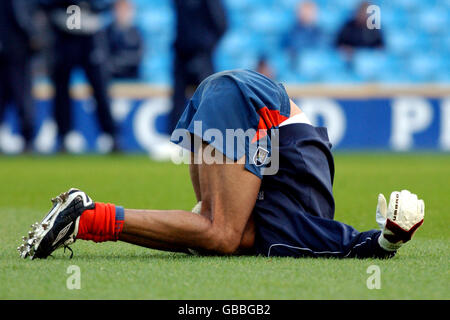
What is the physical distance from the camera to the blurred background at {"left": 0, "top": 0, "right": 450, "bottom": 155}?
36.5 ft

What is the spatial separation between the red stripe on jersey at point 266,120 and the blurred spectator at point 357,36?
33.6 ft

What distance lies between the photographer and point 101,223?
136 inches

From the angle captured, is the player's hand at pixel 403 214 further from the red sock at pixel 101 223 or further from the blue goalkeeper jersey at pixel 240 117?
the red sock at pixel 101 223

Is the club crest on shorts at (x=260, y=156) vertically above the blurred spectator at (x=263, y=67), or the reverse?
the club crest on shorts at (x=260, y=156)

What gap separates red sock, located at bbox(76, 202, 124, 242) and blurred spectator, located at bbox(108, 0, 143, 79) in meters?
10.3

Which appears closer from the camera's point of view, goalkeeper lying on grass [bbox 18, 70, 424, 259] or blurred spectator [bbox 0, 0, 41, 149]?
goalkeeper lying on grass [bbox 18, 70, 424, 259]

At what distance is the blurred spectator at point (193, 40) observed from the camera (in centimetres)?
1112

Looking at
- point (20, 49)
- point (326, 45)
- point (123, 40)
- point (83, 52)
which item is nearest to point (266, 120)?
point (83, 52)

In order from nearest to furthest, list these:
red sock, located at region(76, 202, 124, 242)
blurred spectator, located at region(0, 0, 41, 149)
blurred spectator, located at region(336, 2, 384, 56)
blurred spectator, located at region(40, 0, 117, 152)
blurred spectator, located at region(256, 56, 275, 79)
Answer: red sock, located at region(76, 202, 124, 242) < blurred spectator, located at region(40, 0, 117, 152) < blurred spectator, located at region(0, 0, 41, 149) < blurred spectator, located at region(256, 56, 275, 79) < blurred spectator, located at region(336, 2, 384, 56)

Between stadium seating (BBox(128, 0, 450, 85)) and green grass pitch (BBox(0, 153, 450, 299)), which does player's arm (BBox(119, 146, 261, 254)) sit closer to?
green grass pitch (BBox(0, 153, 450, 299))

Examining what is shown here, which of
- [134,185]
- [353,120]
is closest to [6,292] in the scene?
[134,185]

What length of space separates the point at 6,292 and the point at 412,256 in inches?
68.3

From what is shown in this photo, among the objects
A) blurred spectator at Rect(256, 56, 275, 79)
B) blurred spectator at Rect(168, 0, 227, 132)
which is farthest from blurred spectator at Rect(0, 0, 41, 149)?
blurred spectator at Rect(256, 56, 275, 79)

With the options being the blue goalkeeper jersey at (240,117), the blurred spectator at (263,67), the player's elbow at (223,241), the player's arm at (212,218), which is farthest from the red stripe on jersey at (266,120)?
the blurred spectator at (263,67)
